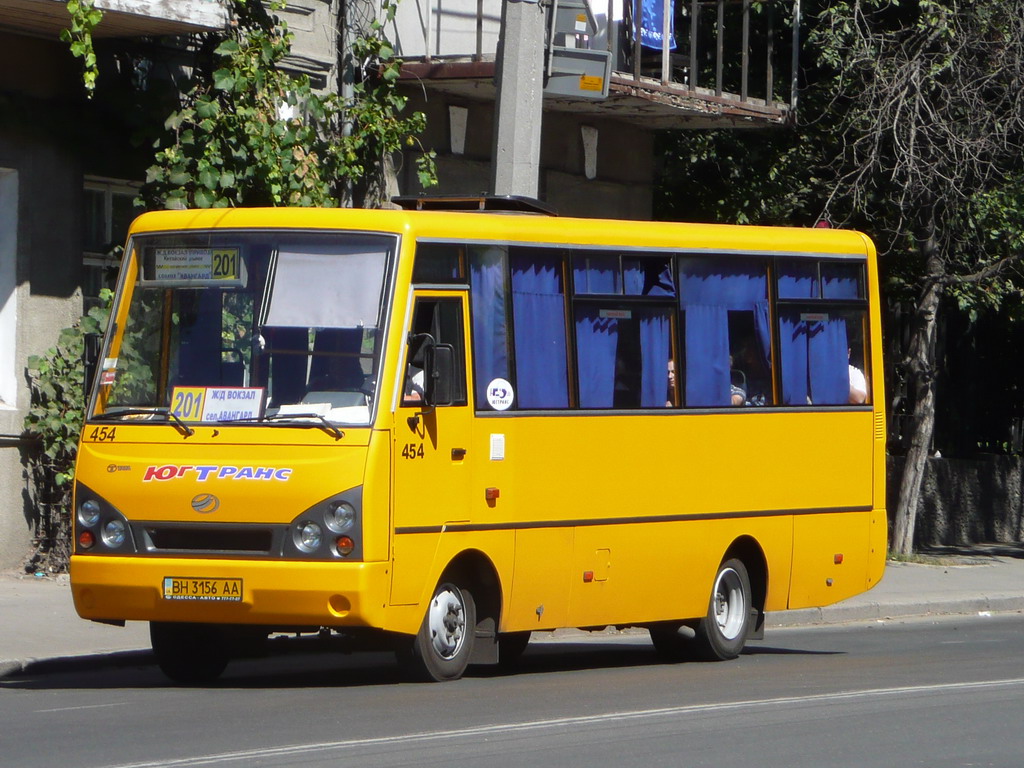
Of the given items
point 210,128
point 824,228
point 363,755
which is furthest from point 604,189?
point 363,755

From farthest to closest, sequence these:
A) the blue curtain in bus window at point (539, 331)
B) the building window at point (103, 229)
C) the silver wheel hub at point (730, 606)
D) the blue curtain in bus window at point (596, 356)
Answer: the building window at point (103, 229), the silver wheel hub at point (730, 606), the blue curtain in bus window at point (596, 356), the blue curtain in bus window at point (539, 331)

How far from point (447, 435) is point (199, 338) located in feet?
4.90

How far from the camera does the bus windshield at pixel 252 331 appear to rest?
393 inches

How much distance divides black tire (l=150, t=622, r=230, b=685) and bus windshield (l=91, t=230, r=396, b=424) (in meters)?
1.30

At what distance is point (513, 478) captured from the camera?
10.8 meters

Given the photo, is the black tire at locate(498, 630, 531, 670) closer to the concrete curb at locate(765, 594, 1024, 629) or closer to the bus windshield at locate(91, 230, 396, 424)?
the bus windshield at locate(91, 230, 396, 424)

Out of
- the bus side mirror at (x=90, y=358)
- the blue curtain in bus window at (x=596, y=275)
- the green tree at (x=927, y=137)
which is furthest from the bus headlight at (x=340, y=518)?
the green tree at (x=927, y=137)

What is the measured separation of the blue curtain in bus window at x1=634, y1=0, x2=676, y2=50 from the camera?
19.2 meters

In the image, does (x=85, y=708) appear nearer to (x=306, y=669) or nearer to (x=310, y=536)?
(x=310, y=536)

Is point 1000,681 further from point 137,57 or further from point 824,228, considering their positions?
point 137,57

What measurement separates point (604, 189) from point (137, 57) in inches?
283

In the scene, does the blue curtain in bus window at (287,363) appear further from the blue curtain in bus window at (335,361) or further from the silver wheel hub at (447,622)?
the silver wheel hub at (447,622)

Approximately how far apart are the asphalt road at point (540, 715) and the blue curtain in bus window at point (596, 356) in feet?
5.67

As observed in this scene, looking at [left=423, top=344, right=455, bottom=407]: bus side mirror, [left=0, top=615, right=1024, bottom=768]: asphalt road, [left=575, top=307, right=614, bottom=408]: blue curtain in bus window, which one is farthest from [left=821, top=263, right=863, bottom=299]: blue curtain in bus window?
[left=423, top=344, right=455, bottom=407]: bus side mirror
